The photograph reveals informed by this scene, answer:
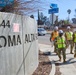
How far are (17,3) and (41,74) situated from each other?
284 cm

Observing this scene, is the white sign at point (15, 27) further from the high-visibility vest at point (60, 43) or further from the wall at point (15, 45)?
the high-visibility vest at point (60, 43)

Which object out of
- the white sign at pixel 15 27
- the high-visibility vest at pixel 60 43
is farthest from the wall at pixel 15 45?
the high-visibility vest at pixel 60 43

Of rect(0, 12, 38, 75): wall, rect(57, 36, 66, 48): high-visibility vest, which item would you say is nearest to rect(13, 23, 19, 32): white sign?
rect(0, 12, 38, 75): wall

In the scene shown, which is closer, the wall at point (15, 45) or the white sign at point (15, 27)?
the wall at point (15, 45)

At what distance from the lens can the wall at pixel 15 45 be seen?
5.91m

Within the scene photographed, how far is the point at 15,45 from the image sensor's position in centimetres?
668

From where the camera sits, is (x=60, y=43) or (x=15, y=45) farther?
(x=60, y=43)

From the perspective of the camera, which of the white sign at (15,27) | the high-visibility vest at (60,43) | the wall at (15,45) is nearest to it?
the wall at (15,45)

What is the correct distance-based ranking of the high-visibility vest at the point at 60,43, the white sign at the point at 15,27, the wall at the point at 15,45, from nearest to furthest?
the wall at the point at 15,45 < the white sign at the point at 15,27 < the high-visibility vest at the point at 60,43

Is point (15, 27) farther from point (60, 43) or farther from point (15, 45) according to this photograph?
point (60, 43)

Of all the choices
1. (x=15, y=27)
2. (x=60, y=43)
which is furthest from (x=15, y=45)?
(x=60, y=43)

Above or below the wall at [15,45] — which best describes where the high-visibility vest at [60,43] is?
below

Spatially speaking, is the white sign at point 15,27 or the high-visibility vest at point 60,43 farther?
the high-visibility vest at point 60,43

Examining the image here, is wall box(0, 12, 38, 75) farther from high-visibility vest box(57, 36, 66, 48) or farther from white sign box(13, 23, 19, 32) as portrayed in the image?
high-visibility vest box(57, 36, 66, 48)
